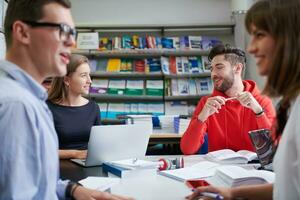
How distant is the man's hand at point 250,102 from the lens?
205cm

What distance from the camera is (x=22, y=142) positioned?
824 millimetres

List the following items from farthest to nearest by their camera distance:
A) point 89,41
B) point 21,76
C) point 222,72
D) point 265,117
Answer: point 89,41
point 222,72
point 265,117
point 21,76

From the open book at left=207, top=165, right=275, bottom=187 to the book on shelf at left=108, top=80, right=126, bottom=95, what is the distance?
315cm

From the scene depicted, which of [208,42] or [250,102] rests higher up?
[208,42]

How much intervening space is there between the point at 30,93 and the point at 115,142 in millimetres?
814

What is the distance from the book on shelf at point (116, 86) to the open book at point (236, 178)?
3.15 metres

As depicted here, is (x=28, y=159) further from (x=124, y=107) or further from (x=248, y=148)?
(x=124, y=107)

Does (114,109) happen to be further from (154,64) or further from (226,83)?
(226,83)

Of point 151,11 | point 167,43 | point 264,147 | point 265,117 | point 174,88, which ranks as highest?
point 151,11

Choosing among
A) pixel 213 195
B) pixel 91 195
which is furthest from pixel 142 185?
pixel 213 195

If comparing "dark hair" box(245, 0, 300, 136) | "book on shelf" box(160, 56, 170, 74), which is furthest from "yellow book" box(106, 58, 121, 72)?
"dark hair" box(245, 0, 300, 136)

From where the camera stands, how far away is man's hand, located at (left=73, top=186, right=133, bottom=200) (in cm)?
117

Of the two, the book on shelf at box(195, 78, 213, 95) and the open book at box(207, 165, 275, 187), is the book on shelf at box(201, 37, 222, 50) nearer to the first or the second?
the book on shelf at box(195, 78, 213, 95)

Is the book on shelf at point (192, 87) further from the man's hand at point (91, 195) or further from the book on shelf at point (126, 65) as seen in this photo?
the man's hand at point (91, 195)
